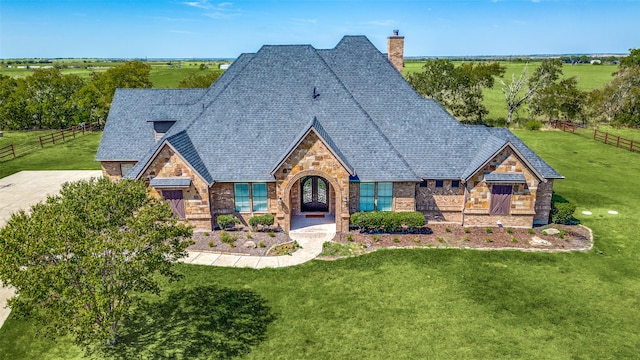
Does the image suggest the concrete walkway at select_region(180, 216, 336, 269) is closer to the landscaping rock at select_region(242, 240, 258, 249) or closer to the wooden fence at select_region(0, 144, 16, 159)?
the landscaping rock at select_region(242, 240, 258, 249)

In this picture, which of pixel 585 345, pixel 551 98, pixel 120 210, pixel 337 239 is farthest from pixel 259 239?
pixel 551 98

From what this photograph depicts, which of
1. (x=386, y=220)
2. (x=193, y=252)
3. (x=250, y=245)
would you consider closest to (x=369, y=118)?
Answer: (x=386, y=220)

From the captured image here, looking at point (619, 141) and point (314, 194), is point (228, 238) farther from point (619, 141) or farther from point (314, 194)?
point (619, 141)

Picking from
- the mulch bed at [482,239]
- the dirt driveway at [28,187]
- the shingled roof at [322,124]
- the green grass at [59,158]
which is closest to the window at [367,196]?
the shingled roof at [322,124]

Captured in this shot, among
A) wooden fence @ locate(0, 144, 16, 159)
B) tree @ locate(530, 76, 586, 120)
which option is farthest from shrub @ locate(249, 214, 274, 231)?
tree @ locate(530, 76, 586, 120)

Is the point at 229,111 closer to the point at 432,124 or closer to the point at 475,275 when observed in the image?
the point at 432,124

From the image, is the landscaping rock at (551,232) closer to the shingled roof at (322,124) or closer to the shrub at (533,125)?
the shingled roof at (322,124)
